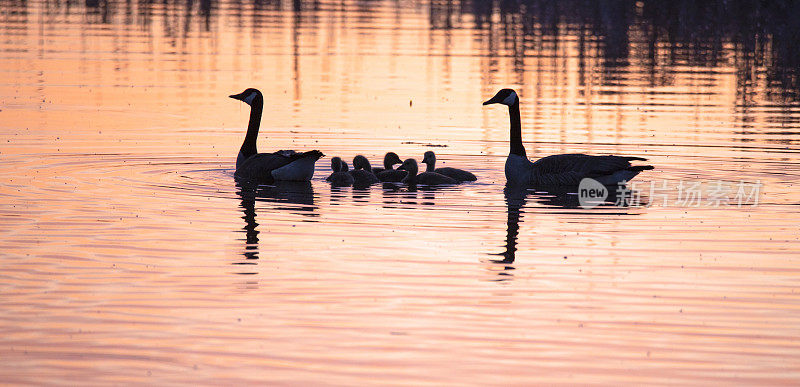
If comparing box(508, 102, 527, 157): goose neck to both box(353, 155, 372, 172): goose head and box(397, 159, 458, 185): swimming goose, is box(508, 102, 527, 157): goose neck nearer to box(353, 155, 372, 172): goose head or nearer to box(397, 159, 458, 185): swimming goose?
box(397, 159, 458, 185): swimming goose

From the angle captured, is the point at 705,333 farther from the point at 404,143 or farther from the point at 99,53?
the point at 99,53

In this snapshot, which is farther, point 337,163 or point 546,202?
point 337,163

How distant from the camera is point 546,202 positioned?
54.2ft

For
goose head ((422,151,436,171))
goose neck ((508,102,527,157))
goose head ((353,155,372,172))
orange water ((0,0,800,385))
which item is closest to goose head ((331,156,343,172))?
goose head ((353,155,372,172))

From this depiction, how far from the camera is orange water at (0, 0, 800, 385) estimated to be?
8.95m

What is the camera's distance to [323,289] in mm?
10812

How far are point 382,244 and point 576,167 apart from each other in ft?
17.6

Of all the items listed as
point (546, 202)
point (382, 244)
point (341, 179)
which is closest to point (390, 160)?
point (341, 179)

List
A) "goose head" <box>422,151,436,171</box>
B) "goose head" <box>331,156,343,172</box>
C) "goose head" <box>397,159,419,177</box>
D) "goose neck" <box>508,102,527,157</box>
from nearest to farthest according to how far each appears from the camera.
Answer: "goose head" <box>397,159,419,177</box> → "goose head" <box>331,156,343,172</box> → "goose head" <box>422,151,436,171</box> → "goose neck" <box>508,102,527,157</box>

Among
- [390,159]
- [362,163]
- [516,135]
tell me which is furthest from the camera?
[390,159]

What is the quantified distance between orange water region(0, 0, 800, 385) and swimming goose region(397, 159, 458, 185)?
0.32 metres

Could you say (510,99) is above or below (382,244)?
above

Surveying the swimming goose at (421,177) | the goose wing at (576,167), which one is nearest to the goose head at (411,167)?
the swimming goose at (421,177)

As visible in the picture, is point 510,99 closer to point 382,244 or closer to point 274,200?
point 274,200
